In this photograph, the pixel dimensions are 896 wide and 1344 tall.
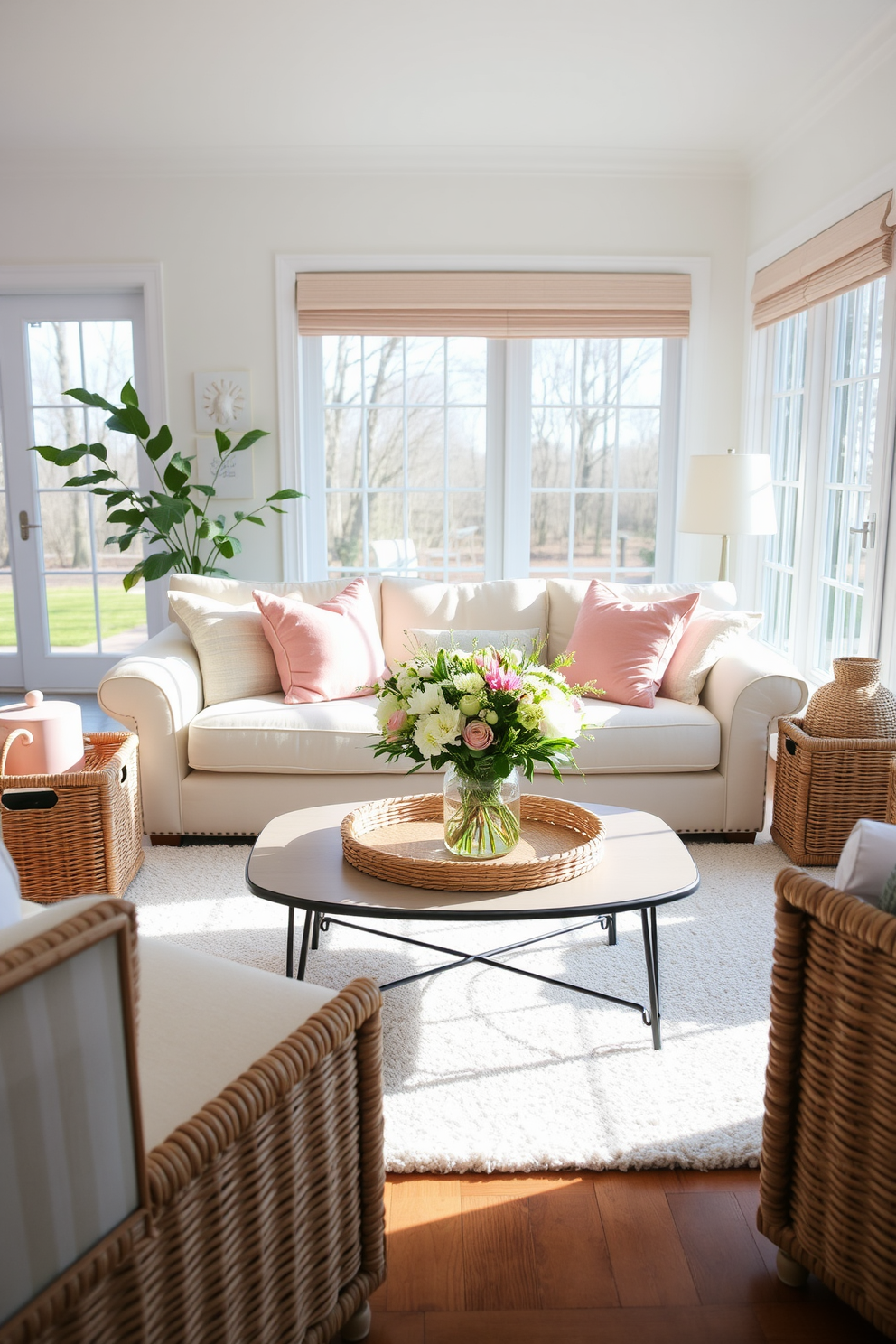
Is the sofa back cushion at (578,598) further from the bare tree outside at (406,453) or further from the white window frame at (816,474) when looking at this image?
the bare tree outside at (406,453)

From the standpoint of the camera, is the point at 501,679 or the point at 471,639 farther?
the point at 471,639

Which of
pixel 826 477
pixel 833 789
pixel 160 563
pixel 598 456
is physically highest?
pixel 598 456

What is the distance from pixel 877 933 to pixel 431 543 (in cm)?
425

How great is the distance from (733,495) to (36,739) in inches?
103

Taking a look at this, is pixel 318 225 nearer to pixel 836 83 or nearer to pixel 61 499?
pixel 61 499

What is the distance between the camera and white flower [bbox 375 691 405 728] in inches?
85.5

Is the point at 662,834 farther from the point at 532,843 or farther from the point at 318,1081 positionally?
the point at 318,1081

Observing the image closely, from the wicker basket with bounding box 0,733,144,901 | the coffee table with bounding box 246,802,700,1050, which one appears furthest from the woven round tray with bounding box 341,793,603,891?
the wicker basket with bounding box 0,733,144,901

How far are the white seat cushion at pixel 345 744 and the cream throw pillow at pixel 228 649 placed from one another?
0.22m

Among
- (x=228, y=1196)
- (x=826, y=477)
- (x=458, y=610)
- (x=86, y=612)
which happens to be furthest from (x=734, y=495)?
(x=86, y=612)

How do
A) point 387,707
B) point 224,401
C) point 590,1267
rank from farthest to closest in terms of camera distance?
point 224,401 → point 387,707 → point 590,1267

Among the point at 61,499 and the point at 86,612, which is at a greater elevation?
the point at 61,499

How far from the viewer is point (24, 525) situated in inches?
217

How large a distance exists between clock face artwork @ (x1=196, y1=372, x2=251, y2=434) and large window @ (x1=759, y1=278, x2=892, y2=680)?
251 centimetres
